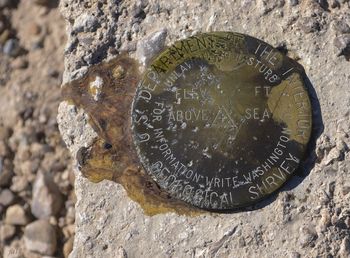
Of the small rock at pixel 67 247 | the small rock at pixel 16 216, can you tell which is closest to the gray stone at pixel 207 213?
the small rock at pixel 67 247

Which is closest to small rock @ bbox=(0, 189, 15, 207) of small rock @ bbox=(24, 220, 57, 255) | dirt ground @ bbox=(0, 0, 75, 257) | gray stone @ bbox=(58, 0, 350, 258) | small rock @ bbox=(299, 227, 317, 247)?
dirt ground @ bbox=(0, 0, 75, 257)

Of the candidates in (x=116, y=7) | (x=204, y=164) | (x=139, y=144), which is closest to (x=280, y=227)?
(x=204, y=164)

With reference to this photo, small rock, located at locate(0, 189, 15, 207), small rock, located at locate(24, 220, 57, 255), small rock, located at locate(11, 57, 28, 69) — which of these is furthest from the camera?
small rock, located at locate(11, 57, 28, 69)

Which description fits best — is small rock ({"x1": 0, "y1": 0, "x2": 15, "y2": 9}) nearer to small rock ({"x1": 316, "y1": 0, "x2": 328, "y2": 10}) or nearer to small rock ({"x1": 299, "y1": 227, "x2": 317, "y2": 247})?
small rock ({"x1": 316, "y1": 0, "x2": 328, "y2": 10})

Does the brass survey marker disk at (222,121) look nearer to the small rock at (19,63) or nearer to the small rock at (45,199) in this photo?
the small rock at (45,199)

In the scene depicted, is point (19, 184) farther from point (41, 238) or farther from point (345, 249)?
point (345, 249)

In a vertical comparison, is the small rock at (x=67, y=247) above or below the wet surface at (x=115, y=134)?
below

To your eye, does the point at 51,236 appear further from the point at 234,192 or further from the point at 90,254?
the point at 234,192
